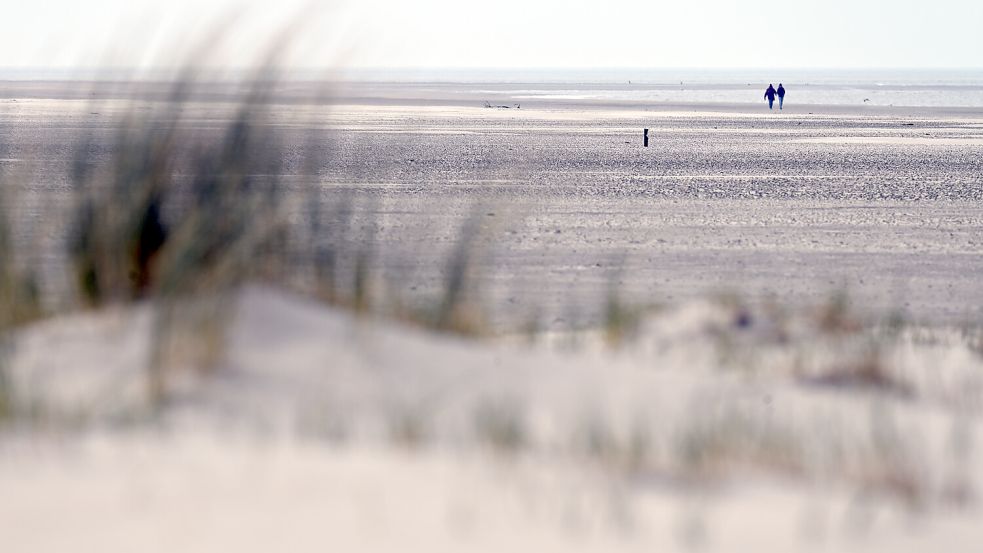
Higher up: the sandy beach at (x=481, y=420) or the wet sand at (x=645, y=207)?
the sandy beach at (x=481, y=420)

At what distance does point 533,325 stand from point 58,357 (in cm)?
212

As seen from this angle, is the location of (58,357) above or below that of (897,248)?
above

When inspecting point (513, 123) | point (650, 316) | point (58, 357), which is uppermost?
point (58, 357)

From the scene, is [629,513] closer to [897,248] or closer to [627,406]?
[627,406]

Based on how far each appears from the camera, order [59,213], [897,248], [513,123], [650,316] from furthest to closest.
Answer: [513,123] → [897,248] → [650,316] → [59,213]

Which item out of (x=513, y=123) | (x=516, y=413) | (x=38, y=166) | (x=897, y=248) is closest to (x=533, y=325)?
(x=516, y=413)

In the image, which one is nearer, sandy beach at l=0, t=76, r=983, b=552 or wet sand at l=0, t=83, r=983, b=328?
sandy beach at l=0, t=76, r=983, b=552

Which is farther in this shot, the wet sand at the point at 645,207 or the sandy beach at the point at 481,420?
the wet sand at the point at 645,207

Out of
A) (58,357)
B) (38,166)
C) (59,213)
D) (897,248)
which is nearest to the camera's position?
(58,357)

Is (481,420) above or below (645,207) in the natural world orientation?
above

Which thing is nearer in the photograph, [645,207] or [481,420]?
[481,420]

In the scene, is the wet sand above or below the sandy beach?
below

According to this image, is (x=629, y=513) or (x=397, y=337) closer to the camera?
(x=629, y=513)

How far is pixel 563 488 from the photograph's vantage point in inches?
136
